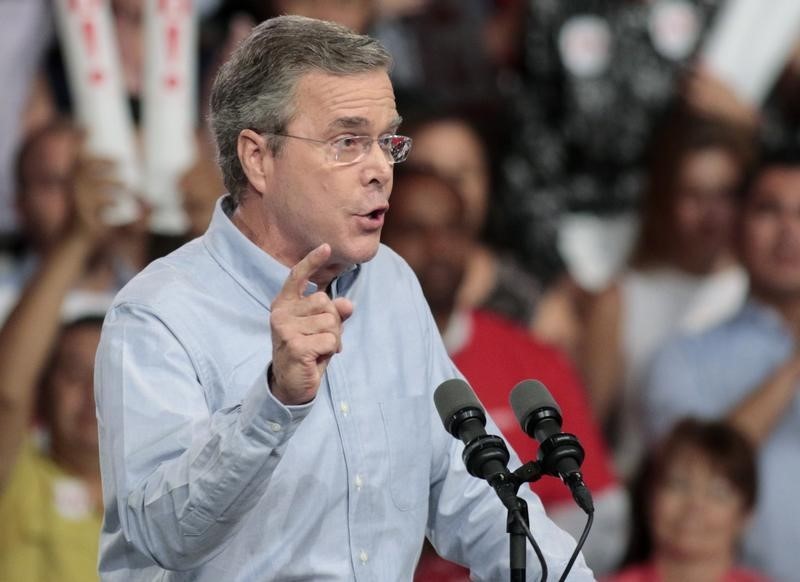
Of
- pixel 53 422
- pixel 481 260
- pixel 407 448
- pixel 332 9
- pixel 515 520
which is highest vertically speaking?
pixel 515 520

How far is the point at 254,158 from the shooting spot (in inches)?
82.4

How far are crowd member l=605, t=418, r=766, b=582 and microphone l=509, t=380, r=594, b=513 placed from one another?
2.09m

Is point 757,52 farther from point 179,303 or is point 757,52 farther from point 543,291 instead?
point 179,303

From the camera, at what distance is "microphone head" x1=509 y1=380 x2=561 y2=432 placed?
1.96 meters

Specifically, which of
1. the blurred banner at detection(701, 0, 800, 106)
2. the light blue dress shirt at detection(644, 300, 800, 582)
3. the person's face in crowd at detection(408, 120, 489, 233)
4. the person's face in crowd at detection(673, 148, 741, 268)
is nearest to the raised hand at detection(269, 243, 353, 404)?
the person's face in crowd at detection(408, 120, 489, 233)

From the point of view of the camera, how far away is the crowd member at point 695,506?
13.0ft

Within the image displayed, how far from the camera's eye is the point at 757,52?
16.7 feet

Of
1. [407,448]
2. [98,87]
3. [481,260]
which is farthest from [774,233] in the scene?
[407,448]

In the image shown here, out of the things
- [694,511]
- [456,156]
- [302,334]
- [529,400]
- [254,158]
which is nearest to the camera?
[302,334]

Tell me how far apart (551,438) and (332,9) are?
2653 millimetres

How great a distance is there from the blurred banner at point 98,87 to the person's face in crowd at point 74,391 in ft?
1.32

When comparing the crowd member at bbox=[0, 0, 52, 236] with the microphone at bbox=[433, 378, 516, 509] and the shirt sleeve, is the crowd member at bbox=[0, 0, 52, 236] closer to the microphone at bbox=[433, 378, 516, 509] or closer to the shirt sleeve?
the shirt sleeve

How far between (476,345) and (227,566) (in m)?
2.06

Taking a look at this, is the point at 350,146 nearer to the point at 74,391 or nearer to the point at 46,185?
the point at 74,391
